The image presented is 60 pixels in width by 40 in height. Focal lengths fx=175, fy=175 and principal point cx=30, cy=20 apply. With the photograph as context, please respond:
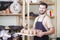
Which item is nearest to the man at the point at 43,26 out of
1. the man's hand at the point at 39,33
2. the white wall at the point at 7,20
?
the man's hand at the point at 39,33

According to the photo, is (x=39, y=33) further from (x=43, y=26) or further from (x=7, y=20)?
(x=7, y=20)

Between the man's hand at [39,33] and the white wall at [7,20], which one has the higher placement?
the white wall at [7,20]

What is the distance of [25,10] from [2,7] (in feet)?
1.78

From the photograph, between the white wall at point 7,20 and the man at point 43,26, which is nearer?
the man at point 43,26

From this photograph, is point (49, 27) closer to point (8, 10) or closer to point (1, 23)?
point (8, 10)

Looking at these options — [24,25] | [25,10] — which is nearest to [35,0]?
[25,10]

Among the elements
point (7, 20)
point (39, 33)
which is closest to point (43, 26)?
point (39, 33)

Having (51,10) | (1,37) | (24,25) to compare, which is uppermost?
(51,10)

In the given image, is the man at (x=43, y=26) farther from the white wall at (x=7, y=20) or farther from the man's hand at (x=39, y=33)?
the white wall at (x=7, y=20)

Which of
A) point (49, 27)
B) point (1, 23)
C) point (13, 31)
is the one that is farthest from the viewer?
point (1, 23)

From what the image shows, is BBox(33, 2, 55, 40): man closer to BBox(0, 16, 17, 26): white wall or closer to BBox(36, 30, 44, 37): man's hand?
BBox(36, 30, 44, 37): man's hand

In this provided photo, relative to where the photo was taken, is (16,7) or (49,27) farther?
(16,7)

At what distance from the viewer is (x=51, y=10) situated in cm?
405

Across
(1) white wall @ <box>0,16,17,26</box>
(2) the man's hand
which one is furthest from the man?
(1) white wall @ <box>0,16,17,26</box>
